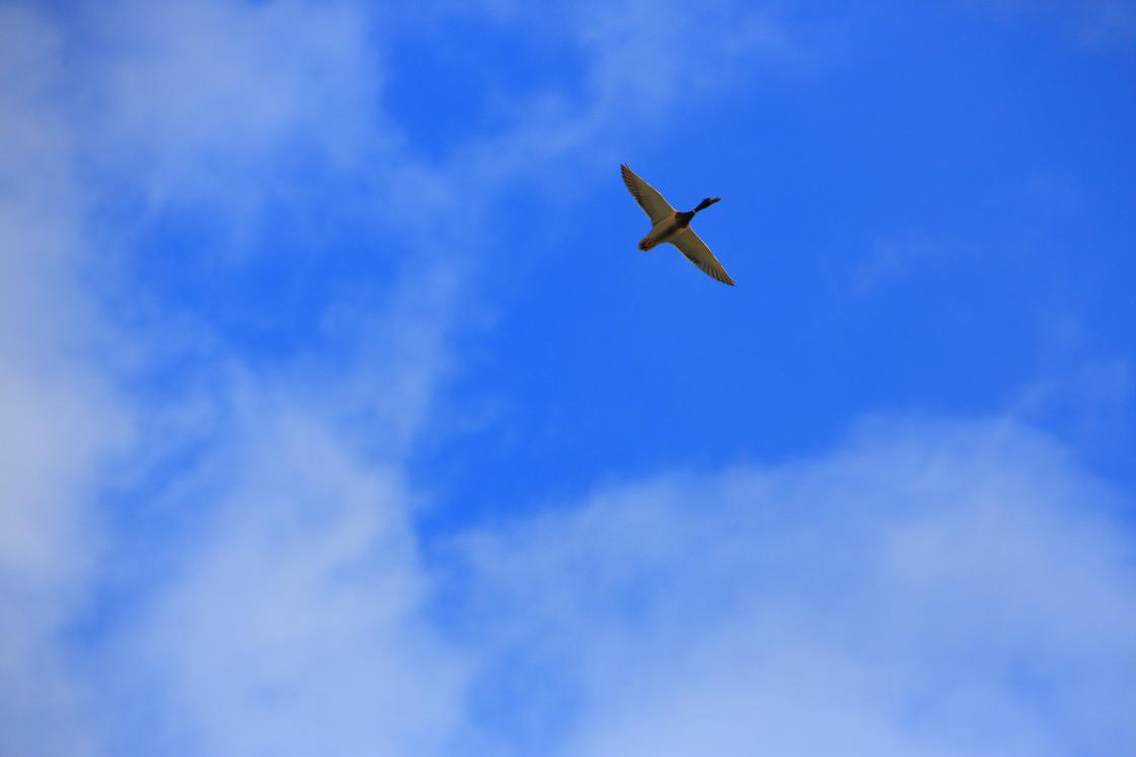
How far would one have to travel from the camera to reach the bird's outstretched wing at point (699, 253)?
2475 inches

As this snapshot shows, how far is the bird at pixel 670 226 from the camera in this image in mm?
61219

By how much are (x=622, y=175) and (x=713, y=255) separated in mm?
6939

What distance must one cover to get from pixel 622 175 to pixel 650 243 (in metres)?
4.00

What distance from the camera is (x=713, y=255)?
63594 millimetres

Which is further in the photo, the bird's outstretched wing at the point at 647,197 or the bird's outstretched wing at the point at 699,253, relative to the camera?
the bird's outstretched wing at the point at 699,253

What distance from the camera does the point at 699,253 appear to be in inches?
2509

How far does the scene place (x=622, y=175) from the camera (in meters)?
61.6

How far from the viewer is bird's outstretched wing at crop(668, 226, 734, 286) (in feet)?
206

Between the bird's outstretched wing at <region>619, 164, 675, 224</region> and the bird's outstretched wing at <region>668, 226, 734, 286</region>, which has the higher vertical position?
the bird's outstretched wing at <region>619, 164, 675, 224</region>

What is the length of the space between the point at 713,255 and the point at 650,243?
3908 millimetres

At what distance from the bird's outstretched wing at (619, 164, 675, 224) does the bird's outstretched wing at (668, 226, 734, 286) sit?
5.39 ft

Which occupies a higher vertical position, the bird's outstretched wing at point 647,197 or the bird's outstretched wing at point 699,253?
the bird's outstretched wing at point 647,197

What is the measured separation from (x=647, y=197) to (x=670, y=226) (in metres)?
2.13

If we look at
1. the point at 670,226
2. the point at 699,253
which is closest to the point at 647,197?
the point at 670,226
